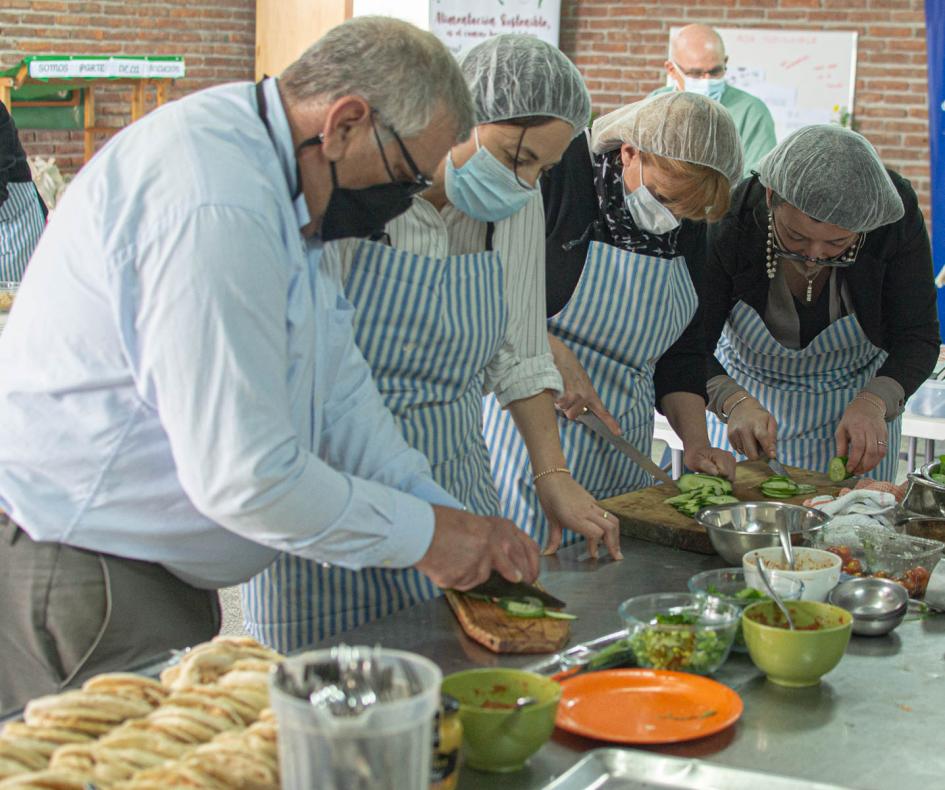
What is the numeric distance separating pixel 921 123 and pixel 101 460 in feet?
25.0

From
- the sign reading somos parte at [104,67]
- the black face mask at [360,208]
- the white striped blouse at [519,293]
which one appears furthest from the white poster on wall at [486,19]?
the black face mask at [360,208]

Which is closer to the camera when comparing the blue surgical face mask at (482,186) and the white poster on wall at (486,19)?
the blue surgical face mask at (482,186)

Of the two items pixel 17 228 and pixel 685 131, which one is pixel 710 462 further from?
pixel 17 228

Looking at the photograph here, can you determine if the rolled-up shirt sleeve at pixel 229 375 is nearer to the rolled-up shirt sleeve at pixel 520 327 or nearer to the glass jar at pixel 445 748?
the glass jar at pixel 445 748

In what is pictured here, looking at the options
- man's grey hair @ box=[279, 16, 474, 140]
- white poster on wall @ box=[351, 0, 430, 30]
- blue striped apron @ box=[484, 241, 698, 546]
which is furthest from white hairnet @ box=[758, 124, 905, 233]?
white poster on wall @ box=[351, 0, 430, 30]

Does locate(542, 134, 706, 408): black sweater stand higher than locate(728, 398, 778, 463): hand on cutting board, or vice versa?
locate(542, 134, 706, 408): black sweater

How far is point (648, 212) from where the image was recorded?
101 inches

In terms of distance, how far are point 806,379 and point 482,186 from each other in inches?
52.5

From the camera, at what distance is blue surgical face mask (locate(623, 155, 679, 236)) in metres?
2.51

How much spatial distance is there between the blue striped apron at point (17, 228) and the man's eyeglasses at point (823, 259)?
119 inches

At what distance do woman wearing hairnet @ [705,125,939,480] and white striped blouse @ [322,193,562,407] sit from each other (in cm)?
67

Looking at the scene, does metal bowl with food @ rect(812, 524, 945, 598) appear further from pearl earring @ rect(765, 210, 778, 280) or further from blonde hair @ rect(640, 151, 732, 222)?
pearl earring @ rect(765, 210, 778, 280)

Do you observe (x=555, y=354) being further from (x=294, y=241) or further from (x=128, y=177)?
(x=128, y=177)

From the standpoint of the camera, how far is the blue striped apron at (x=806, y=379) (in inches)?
118
